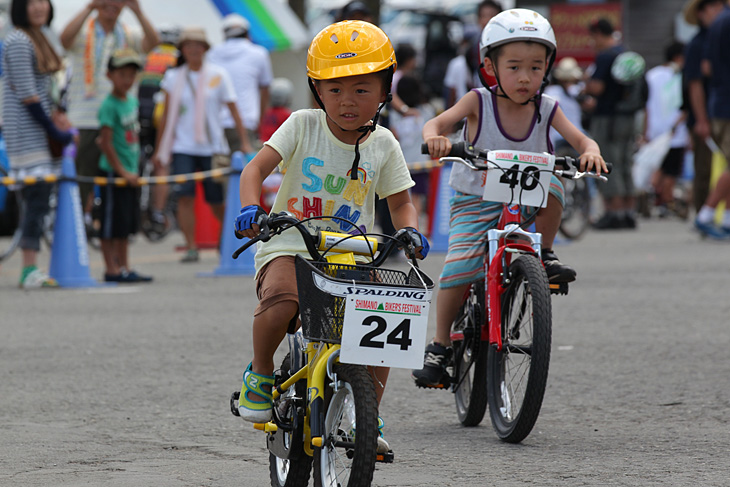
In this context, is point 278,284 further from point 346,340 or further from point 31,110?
point 31,110

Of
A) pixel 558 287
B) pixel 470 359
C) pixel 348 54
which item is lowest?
pixel 470 359

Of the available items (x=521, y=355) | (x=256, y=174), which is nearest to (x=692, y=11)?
→ (x=521, y=355)

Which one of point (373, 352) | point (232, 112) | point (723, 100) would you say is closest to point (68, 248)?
point (232, 112)

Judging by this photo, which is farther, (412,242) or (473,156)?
(473,156)

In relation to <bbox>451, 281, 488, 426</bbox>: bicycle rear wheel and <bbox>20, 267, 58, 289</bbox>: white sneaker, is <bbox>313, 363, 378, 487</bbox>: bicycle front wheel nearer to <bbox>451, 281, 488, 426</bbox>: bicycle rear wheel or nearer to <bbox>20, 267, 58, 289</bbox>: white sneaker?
<bbox>451, 281, 488, 426</bbox>: bicycle rear wheel

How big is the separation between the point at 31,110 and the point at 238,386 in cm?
493

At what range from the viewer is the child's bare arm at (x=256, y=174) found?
4156 mm

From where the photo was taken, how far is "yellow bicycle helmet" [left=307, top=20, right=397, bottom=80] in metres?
4.13

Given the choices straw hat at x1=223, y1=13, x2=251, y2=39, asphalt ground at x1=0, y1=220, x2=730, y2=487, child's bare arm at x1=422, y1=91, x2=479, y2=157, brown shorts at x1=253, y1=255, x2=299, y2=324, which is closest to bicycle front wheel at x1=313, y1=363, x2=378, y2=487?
brown shorts at x1=253, y1=255, x2=299, y2=324

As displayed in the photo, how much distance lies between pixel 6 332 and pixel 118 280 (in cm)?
285

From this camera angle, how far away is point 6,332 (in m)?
8.33

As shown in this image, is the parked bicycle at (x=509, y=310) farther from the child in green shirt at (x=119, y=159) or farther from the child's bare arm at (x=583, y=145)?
the child in green shirt at (x=119, y=159)

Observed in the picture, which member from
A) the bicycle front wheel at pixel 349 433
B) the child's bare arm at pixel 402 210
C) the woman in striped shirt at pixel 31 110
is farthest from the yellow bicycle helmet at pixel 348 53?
the woman in striped shirt at pixel 31 110

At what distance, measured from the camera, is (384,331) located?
374 cm
